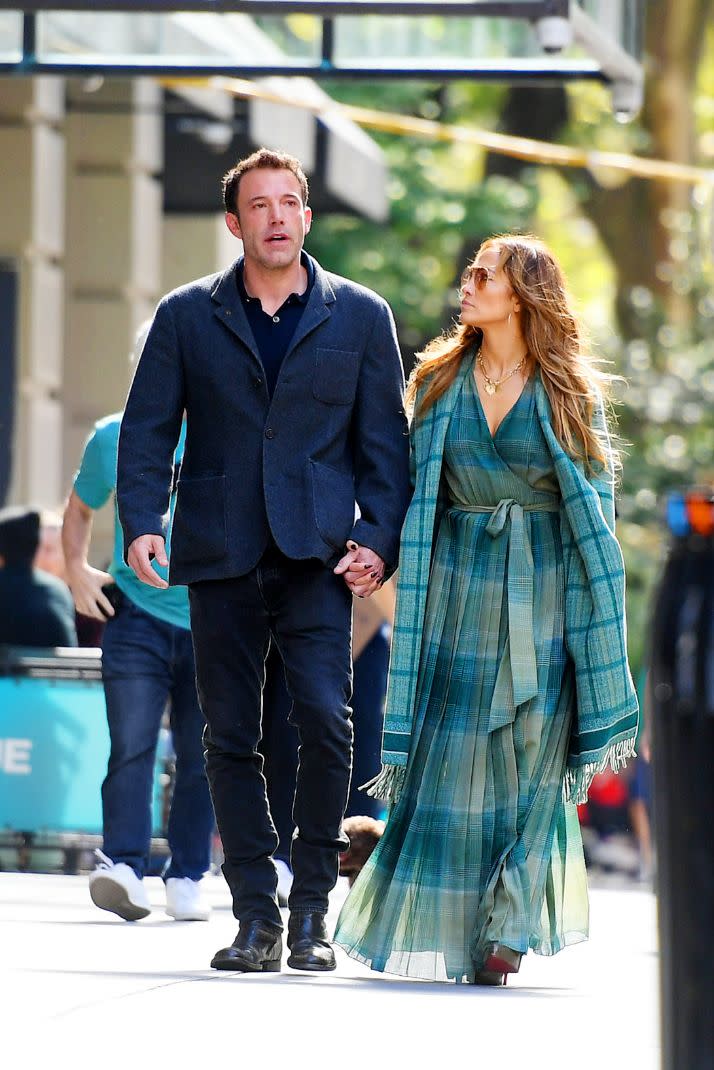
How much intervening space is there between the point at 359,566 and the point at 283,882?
7.11 feet

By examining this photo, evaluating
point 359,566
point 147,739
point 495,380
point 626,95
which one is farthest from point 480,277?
point 626,95

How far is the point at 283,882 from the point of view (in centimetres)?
794

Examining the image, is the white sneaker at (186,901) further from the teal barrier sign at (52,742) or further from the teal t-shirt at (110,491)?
the teal barrier sign at (52,742)

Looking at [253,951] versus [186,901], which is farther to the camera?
[186,901]

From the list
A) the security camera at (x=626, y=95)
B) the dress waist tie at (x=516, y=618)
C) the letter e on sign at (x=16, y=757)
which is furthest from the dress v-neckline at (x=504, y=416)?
the letter e on sign at (x=16, y=757)

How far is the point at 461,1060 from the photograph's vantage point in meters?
4.70

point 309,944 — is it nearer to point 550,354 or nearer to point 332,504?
point 332,504

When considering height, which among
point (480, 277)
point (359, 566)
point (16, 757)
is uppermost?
point (480, 277)

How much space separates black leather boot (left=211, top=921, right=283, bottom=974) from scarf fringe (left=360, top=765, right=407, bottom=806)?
46 cm

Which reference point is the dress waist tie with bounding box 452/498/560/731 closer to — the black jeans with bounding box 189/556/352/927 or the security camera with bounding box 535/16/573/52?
the black jeans with bounding box 189/556/352/927

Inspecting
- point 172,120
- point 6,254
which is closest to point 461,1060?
point 6,254

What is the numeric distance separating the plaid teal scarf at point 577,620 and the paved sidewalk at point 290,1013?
586 millimetres

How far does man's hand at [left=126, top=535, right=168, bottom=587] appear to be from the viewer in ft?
19.9

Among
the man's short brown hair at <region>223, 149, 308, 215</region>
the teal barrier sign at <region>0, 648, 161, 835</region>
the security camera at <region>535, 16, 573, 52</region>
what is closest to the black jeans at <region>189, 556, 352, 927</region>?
the man's short brown hair at <region>223, 149, 308, 215</region>
